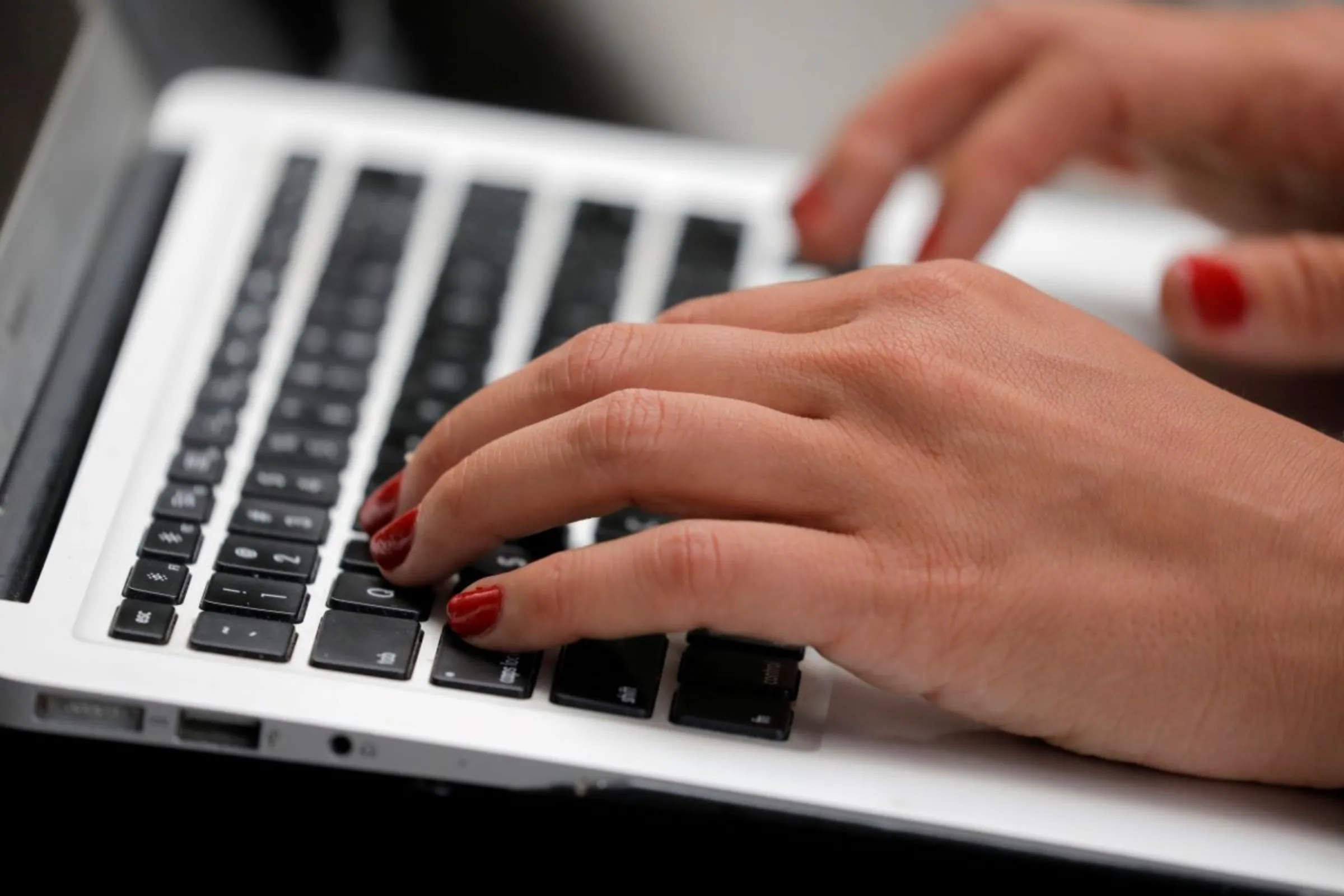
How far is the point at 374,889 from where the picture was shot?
54 cm

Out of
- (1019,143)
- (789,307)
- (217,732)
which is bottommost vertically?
(217,732)

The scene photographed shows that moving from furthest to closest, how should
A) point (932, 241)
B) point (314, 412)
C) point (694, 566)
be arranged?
point (932, 241) < point (314, 412) < point (694, 566)

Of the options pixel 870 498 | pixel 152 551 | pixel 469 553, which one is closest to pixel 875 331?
pixel 870 498

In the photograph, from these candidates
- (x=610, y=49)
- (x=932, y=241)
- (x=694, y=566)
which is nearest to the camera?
(x=694, y=566)

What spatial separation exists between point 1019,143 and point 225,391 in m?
0.40

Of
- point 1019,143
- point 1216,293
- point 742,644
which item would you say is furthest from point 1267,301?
point 742,644

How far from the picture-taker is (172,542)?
1.61 ft

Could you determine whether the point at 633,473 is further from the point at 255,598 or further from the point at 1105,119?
the point at 1105,119

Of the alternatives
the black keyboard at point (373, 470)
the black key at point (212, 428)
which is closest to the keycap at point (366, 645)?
the black keyboard at point (373, 470)

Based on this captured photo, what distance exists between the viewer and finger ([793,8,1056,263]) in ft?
2.21

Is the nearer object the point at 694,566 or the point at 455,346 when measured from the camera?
the point at 694,566

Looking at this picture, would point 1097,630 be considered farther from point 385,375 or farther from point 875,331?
point 385,375

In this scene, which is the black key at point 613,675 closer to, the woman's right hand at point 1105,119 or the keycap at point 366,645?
the keycap at point 366,645

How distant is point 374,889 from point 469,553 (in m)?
0.16
